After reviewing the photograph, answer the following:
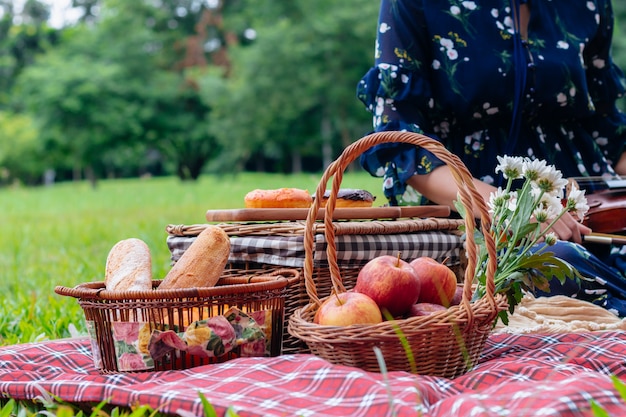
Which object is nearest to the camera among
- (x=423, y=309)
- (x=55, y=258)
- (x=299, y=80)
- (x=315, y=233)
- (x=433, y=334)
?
(x=433, y=334)

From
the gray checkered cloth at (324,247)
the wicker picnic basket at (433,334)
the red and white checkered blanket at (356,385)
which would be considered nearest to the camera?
the red and white checkered blanket at (356,385)

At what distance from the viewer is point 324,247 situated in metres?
1.98

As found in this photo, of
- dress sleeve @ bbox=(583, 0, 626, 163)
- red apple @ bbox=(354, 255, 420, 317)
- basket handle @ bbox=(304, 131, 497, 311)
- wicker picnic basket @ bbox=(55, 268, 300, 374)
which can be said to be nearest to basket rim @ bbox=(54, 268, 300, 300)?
wicker picnic basket @ bbox=(55, 268, 300, 374)

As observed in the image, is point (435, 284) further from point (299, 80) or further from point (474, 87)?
point (299, 80)

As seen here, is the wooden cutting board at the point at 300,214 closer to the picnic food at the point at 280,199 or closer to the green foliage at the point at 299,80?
the picnic food at the point at 280,199

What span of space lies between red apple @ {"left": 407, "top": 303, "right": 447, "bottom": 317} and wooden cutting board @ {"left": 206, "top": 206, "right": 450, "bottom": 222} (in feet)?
1.35

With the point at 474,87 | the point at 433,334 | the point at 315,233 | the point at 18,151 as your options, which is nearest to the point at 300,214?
the point at 315,233

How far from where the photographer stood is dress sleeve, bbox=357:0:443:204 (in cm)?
247

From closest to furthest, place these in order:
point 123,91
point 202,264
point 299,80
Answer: point 202,264
point 299,80
point 123,91

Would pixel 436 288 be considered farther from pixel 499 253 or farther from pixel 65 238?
pixel 65 238

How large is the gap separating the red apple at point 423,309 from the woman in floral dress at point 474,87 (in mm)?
717

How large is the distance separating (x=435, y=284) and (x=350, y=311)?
0.87 ft

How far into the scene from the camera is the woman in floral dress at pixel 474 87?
8.20ft

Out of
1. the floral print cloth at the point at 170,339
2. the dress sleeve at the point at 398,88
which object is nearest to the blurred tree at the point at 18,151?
the dress sleeve at the point at 398,88
